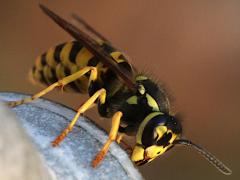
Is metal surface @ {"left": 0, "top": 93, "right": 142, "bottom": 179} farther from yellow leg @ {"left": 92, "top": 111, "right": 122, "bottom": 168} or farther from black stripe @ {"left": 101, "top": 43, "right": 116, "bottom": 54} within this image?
black stripe @ {"left": 101, "top": 43, "right": 116, "bottom": 54}

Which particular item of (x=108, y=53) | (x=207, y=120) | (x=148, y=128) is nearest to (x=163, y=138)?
(x=148, y=128)

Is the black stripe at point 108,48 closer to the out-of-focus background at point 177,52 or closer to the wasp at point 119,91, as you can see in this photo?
the wasp at point 119,91

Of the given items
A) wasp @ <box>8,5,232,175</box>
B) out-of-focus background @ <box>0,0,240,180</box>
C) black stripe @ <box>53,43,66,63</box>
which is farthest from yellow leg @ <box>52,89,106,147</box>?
out-of-focus background @ <box>0,0,240,180</box>

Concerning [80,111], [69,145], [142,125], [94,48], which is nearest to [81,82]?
[94,48]

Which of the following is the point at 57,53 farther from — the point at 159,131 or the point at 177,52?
the point at 177,52

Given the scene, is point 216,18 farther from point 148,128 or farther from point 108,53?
point 148,128
